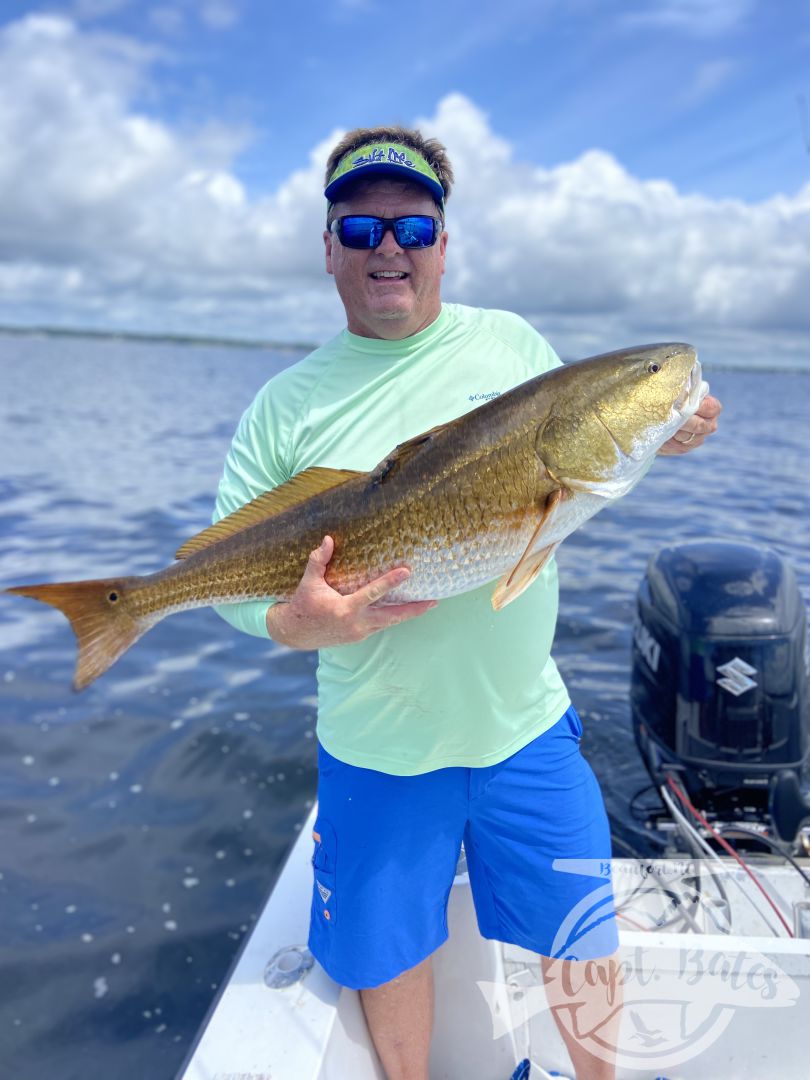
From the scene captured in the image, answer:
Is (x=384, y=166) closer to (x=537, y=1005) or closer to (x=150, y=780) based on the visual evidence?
(x=537, y=1005)

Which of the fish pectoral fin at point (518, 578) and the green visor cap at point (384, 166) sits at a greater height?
the green visor cap at point (384, 166)

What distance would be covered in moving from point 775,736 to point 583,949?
2083mm

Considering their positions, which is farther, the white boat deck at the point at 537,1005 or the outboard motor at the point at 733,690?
the outboard motor at the point at 733,690

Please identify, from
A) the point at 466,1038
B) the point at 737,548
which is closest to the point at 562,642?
the point at 737,548

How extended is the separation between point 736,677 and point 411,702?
2505mm

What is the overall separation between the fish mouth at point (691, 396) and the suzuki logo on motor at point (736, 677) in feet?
7.54

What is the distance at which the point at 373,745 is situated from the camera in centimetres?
269

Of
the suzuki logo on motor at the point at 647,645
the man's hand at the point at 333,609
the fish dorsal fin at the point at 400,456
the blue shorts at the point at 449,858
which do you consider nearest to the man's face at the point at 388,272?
the fish dorsal fin at the point at 400,456

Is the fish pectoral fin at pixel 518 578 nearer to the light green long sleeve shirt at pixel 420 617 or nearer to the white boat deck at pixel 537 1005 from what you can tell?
the light green long sleeve shirt at pixel 420 617

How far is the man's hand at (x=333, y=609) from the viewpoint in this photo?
2.45 m

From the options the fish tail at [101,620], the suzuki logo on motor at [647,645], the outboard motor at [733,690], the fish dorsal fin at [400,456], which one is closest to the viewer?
the fish dorsal fin at [400,456]

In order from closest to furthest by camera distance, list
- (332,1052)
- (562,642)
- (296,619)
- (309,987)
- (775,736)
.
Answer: (296,619)
(332,1052)
(309,987)
(775,736)
(562,642)

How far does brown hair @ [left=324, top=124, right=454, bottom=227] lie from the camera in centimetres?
281

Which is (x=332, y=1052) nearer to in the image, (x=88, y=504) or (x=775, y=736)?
(x=775, y=736)
